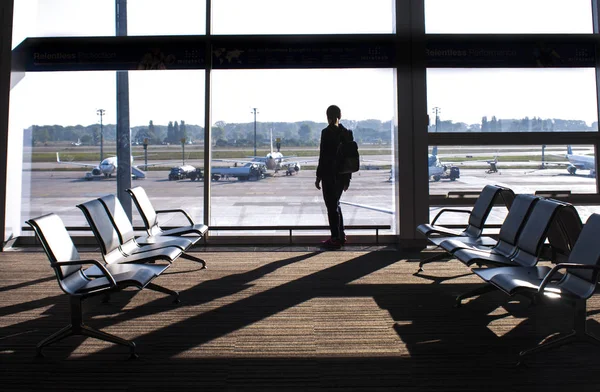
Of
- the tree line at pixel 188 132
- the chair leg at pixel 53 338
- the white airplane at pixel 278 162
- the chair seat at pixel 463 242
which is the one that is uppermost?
the tree line at pixel 188 132

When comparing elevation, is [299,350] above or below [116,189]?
below

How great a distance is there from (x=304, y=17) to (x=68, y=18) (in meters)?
3.10

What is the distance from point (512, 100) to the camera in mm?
7566

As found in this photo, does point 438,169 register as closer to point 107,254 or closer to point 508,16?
point 508,16

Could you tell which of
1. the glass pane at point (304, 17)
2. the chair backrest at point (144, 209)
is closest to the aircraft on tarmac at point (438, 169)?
the glass pane at point (304, 17)

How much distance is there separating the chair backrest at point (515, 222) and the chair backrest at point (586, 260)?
915 mm

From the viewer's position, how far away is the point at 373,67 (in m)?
7.50

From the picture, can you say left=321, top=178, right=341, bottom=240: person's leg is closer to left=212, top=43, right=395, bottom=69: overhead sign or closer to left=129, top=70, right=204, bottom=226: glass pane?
left=212, top=43, right=395, bottom=69: overhead sign

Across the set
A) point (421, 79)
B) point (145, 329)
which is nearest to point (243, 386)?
point (145, 329)

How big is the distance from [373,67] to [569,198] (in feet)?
10.1

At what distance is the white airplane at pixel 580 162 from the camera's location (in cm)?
747

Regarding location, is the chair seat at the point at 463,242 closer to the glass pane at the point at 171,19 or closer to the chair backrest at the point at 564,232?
the chair backrest at the point at 564,232

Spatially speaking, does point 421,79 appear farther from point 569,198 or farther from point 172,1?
point 172,1

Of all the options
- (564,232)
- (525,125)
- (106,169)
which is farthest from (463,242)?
(106,169)
